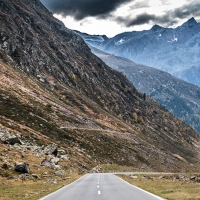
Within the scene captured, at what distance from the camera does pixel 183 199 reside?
2133 centimetres

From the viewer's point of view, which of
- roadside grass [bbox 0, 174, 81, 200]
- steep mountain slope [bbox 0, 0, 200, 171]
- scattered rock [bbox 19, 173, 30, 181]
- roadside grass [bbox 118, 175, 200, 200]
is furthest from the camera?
steep mountain slope [bbox 0, 0, 200, 171]

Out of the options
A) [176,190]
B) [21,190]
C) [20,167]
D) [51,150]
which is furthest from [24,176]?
[51,150]

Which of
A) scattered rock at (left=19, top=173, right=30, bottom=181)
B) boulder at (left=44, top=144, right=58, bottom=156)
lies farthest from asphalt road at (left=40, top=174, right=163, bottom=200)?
boulder at (left=44, top=144, right=58, bottom=156)

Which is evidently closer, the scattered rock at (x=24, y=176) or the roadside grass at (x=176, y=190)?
the roadside grass at (x=176, y=190)

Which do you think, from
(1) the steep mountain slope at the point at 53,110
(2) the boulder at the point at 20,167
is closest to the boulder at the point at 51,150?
(1) the steep mountain slope at the point at 53,110

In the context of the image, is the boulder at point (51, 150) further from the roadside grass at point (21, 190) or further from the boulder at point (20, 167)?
the roadside grass at point (21, 190)

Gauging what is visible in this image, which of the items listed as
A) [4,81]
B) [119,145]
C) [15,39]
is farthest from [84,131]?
[15,39]

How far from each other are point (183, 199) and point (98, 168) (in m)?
61.1

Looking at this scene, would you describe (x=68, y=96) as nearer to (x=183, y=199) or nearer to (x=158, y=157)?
(x=158, y=157)

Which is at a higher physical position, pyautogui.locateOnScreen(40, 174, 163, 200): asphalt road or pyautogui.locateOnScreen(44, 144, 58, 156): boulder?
pyautogui.locateOnScreen(40, 174, 163, 200): asphalt road

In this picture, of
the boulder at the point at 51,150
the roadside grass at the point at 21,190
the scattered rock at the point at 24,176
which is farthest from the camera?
the boulder at the point at 51,150

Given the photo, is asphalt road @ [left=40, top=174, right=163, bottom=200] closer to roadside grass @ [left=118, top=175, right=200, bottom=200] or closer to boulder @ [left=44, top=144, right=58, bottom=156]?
roadside grass @ [left=118, top=175, right=200, bottom=200]

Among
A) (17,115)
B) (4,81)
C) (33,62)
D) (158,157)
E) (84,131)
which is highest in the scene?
(33,62)

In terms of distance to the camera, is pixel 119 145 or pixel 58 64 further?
pixel 58 64
